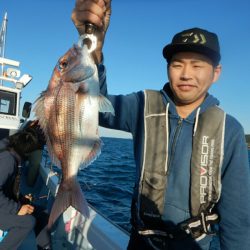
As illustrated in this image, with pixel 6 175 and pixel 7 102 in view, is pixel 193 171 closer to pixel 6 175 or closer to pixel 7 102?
pixel 6 175

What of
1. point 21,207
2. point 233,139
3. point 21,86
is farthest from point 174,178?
point 21,86

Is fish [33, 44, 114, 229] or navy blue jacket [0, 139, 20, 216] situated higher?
fish [33, 44, 114, 229]

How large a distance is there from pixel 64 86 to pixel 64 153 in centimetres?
47

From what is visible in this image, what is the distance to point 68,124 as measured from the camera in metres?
2.13

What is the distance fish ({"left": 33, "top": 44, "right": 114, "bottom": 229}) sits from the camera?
82.6 inches

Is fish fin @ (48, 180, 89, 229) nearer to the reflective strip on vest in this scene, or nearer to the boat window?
the reflective strip on vest

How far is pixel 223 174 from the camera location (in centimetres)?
238

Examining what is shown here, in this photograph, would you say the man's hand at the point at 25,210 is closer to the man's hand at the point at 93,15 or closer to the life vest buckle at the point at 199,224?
the life vest buckle at the point at 199,224

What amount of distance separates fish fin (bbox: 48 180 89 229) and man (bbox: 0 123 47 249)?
7.98 ft

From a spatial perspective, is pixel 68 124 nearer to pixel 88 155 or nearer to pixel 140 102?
pixel 88 155

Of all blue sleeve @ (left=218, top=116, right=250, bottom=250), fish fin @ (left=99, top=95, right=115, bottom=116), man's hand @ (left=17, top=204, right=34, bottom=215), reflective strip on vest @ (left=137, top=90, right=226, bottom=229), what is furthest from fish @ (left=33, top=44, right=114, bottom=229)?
man's hand @ (left=17, top=204, right=34, bottom=215)

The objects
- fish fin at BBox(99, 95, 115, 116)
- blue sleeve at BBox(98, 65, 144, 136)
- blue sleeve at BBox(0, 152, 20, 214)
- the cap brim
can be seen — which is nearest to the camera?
fish fin at BBox(99, 95, 115, 116)

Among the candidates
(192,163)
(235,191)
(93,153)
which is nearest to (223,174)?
(235,191)

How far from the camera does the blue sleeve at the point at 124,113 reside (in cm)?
251
